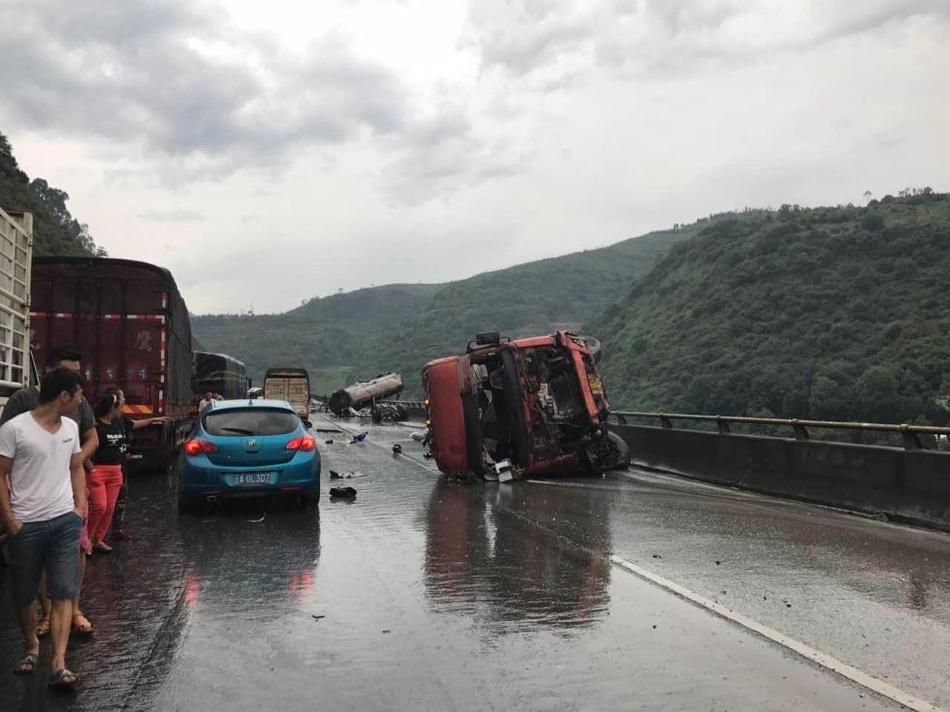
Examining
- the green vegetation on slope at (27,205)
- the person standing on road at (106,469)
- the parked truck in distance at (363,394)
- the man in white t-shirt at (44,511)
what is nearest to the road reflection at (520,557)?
the man in white t-shirt at (44,511)

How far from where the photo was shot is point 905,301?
157 ft

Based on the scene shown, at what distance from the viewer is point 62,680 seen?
4398 mm

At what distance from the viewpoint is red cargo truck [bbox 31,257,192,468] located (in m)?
14.8

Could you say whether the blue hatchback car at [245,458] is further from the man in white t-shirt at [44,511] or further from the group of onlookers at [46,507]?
the man in white t-shirt at [44,511]

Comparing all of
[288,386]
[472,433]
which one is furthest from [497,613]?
[288,386]

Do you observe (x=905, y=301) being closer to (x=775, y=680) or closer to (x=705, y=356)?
(x=705, y=356)

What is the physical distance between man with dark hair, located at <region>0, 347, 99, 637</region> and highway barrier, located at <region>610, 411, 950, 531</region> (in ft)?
29.5

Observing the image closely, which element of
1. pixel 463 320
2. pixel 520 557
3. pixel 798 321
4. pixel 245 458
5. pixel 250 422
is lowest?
pixel 520 557

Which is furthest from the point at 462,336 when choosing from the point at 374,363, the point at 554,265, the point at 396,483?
the point at 396,483

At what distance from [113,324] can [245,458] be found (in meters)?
6.15

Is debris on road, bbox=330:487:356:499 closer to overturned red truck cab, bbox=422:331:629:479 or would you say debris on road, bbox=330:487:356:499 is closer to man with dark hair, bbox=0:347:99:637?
overturned red truck cab, bbox=422:331:629:479

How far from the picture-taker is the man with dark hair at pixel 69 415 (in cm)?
510

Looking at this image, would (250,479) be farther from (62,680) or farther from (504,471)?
(62,680)

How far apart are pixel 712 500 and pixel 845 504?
183 centimetres
